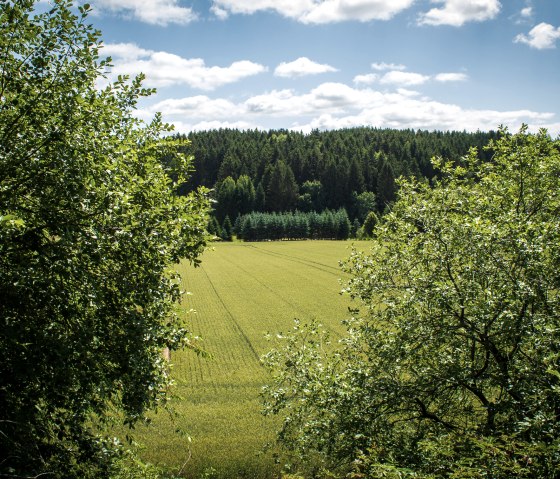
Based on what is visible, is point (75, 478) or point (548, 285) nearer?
point (75, 478)

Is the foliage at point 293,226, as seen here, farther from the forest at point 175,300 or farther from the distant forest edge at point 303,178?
the forest at point 175,300

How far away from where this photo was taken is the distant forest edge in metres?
142

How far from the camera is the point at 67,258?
805cm

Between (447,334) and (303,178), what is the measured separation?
157 metres

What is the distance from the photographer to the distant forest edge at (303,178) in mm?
142500

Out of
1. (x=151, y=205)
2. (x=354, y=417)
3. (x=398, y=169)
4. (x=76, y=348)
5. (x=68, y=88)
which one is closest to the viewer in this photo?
(x=76, y=348)

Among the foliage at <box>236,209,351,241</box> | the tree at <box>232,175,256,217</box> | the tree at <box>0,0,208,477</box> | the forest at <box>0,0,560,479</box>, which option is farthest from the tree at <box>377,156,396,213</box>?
the tree at <box>0,0,208,477</box>

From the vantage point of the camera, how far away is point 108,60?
8.87 meters

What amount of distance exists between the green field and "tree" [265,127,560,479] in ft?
6.57

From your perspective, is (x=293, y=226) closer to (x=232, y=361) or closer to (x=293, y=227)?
(x=293, y=227)

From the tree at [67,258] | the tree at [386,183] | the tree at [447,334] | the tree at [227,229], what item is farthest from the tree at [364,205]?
the tree at [67,258]

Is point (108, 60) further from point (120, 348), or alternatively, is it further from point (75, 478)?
point (75, 478)

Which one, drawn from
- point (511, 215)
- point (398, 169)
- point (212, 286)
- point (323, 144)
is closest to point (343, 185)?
point (398, 169)

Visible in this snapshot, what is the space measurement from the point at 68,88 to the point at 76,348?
4641 millimetres
